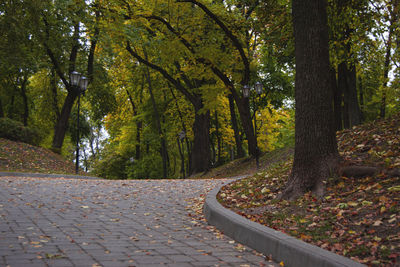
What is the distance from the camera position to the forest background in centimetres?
1478

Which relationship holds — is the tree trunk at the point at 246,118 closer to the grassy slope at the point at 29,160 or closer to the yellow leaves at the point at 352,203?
the grassy slope at the point at 29,160

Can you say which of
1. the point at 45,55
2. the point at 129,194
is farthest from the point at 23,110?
the point at 129,194

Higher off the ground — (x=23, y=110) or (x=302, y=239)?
(x=23, y=110)

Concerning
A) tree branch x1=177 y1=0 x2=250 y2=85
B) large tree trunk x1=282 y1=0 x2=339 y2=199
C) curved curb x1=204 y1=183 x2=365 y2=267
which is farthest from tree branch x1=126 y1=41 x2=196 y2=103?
curved curb x1=204 y1=183 x2=365 y2=267

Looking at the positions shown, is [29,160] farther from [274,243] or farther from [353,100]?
[274,243]

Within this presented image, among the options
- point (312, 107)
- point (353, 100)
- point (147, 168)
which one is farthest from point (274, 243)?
point (147, 168)

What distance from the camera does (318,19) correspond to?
6930mm

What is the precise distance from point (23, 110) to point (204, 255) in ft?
119

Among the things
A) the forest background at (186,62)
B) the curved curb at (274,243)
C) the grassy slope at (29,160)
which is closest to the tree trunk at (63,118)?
the forest background at (186,62)

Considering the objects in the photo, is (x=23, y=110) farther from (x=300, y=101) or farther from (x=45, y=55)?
(x=300, y=101)

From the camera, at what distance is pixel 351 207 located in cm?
522

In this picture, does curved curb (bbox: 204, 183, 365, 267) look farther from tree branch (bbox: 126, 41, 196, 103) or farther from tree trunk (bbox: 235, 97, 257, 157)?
tree branch (bbox: 126, 41, 196, 103)

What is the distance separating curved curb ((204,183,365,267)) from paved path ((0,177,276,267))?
0.14 meters

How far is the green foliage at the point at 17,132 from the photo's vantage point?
2256cm
